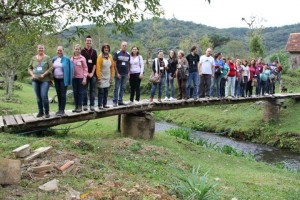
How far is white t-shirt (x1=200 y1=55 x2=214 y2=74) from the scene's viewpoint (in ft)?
44.1

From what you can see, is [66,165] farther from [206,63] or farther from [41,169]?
[206,63]

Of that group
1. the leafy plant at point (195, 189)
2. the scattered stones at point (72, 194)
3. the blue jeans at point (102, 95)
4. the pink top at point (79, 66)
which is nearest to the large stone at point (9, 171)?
the scattered stones at point (72, 194)

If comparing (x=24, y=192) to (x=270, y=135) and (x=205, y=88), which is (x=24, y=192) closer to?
(x=205, y=88)

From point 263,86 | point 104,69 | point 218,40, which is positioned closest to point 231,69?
point 263,86

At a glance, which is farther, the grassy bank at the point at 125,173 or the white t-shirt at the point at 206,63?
the white t-shirt at the point at 206,63

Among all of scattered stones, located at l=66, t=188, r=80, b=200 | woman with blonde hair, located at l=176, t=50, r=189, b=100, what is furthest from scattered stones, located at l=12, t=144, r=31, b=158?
woman with blonde hair, located at l=176, t=50, r=189, b=100

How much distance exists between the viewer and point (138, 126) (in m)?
11.2

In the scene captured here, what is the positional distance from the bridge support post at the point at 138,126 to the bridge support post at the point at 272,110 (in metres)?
11.9

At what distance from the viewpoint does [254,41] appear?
35062mm

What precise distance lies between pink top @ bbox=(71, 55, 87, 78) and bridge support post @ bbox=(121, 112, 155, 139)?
8.33 feet

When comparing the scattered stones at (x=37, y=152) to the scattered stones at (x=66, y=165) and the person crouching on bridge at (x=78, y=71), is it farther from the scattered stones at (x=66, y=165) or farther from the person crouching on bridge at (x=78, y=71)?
the person crouching on bridge at (x=78, y=71)

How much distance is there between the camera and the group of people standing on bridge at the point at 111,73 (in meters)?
8.92

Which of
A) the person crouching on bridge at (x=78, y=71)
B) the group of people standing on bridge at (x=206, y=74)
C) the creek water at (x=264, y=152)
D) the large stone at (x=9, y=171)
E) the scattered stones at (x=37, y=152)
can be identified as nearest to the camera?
the large stone at (x=9, y=171)

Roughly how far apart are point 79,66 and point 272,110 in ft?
49.4
